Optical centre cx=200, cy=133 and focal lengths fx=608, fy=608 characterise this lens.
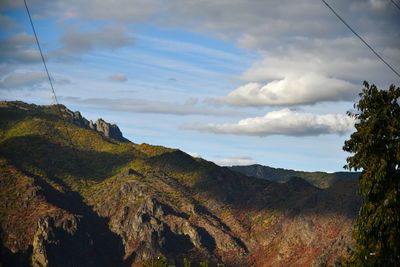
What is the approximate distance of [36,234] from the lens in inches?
7648

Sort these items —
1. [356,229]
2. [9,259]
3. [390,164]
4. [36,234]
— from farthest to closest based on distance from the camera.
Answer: [36,234] → [9,259] → [356,229] → [390,164]

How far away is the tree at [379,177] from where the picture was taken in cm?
3753

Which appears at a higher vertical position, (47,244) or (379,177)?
(379,177)

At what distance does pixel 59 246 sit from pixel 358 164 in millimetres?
170635

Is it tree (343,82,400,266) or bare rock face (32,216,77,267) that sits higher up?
tree (343,82,400,266)

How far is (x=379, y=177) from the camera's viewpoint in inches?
1473

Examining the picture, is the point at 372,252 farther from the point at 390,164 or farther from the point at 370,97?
the point at 370,97

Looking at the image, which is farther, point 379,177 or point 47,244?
point 47,244

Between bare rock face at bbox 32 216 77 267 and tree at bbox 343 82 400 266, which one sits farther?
bare rock face at bbox 32 216 77 267

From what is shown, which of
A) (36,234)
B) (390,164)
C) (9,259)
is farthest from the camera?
(36,234)

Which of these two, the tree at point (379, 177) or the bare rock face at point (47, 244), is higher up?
the tree at point (379, 177)

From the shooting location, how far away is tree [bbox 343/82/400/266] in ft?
123

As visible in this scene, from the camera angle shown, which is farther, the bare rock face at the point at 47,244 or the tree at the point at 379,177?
the bare rock face at the point at 47,244

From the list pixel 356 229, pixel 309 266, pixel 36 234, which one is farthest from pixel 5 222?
pixel 356 229
